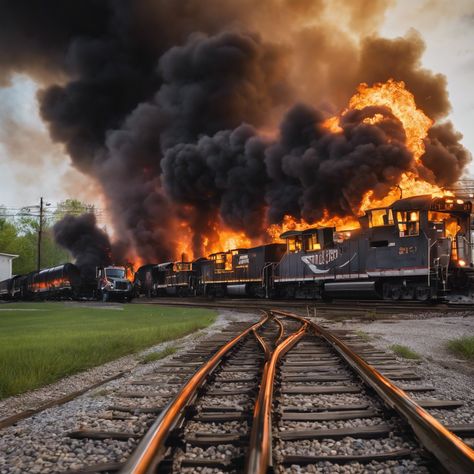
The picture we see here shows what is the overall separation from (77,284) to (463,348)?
123 ft

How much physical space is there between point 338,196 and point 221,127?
80.6 feet

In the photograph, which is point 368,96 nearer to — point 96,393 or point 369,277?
point 369,277

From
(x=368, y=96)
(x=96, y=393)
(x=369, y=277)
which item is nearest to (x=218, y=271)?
(x=369, y=277)

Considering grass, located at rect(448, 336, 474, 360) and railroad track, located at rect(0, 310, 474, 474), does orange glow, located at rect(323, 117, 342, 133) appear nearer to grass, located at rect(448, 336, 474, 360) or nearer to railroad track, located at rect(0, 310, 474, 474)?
grass, located at rect(448, 336, 474, 360)

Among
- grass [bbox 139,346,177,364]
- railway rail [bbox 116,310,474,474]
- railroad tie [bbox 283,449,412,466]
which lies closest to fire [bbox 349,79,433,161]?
grass [bbox 139,346,177,364]

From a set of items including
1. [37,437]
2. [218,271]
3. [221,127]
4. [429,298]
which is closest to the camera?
[37,437]

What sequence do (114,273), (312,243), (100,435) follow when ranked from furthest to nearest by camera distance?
(114,273), (312,243), (100,435)

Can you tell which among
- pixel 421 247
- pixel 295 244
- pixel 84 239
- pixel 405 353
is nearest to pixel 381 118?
pixel 295 244

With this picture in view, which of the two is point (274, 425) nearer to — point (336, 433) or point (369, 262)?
point (336, 433)

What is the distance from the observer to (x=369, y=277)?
2170 cm

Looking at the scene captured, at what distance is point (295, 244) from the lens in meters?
27.9

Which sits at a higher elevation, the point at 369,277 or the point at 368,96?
the point at 368,96

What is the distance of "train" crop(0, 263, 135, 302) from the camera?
37906 millimetres

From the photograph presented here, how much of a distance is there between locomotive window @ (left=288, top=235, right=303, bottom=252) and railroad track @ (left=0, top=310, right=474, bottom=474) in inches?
809
